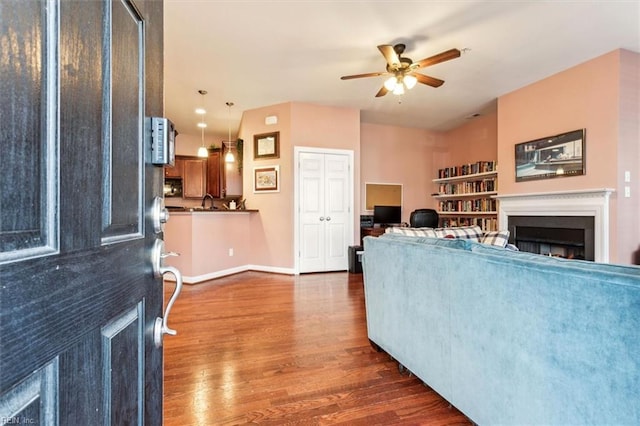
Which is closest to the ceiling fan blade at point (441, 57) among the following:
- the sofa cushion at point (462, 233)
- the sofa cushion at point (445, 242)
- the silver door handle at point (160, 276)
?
the sofa cushion at point (462, 233)

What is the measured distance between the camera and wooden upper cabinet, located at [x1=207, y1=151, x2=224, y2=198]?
6523 millimetres

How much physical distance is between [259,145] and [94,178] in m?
4.73

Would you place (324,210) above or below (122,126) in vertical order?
below

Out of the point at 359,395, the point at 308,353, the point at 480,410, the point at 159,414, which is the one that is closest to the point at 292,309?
the point at 308,353

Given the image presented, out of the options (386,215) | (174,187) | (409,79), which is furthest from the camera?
(174,187)

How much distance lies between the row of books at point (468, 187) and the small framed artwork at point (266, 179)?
12.0 feet

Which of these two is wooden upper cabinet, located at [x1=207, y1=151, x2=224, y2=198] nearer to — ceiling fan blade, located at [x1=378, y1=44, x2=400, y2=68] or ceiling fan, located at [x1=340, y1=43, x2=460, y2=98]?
ceiling fan, located at [x1=340, y1=43, x2=460, y2=98]

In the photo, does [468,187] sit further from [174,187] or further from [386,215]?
[174,187]

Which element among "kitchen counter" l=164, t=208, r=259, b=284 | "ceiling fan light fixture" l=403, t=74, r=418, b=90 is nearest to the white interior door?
"kitchen counter" l=164, t=208, r=259, b=284

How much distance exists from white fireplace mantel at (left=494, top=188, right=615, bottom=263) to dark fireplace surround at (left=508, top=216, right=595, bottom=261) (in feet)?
0.18

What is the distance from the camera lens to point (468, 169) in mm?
5676

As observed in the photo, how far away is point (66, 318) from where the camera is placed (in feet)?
1.31

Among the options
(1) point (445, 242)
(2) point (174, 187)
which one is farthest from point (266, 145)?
(1) point (445, 242)

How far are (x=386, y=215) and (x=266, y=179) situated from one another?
2525 mm
